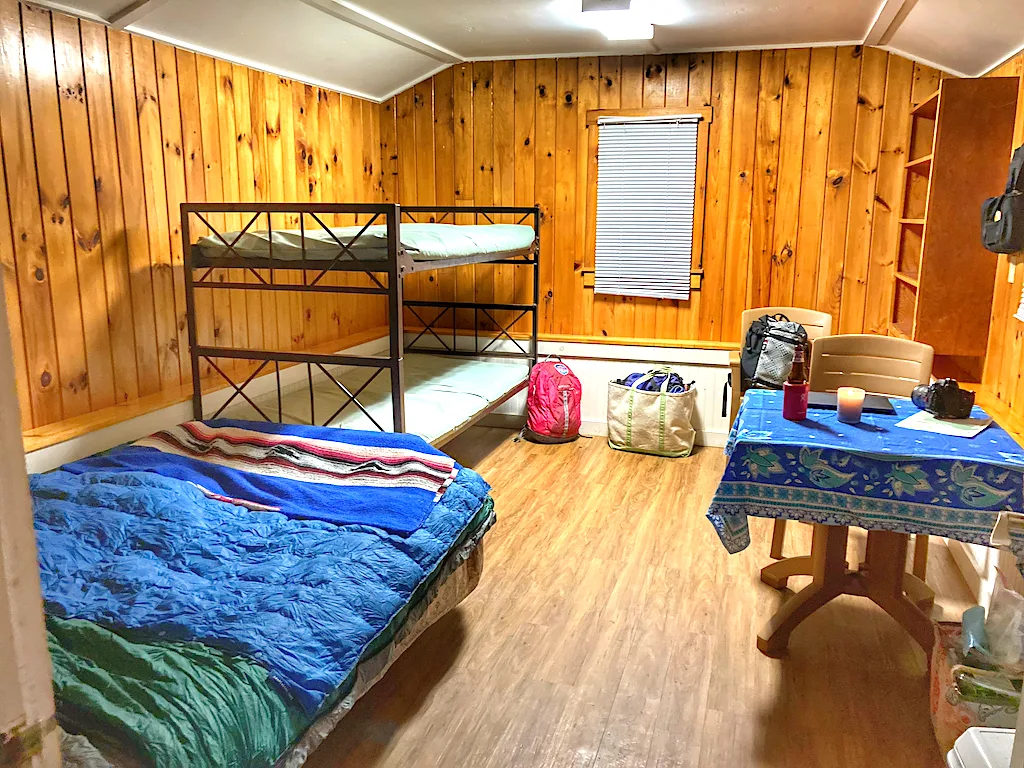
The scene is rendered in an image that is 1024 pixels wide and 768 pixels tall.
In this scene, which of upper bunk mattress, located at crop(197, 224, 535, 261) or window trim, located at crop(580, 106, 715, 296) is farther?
window trim, located at crop(580, 106, 715, 296)

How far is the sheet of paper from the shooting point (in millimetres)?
2170

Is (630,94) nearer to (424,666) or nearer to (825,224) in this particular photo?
(825,224)

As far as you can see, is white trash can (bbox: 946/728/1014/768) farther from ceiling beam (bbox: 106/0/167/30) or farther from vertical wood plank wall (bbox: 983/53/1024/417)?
ceiling beam (bbox: 106/0/167/30)

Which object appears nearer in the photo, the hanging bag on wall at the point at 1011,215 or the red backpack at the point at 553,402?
the hanging bag on wall at the point at 1011,215

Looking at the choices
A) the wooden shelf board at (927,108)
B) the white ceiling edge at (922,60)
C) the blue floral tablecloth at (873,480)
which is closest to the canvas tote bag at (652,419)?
the wooden shelf board at (927,108)

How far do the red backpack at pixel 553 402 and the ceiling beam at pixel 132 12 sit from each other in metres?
2.58

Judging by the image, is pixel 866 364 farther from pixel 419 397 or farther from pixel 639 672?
pixel 419 397

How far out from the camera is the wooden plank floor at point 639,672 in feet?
6.57

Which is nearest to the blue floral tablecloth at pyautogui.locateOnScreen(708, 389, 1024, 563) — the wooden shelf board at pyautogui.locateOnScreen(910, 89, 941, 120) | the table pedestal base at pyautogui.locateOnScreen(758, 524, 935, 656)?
the table pedestal base at pyautogui.locateOnScreen(758, 524, 935, 656)

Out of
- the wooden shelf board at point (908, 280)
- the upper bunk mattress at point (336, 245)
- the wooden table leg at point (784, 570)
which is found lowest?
the wooden table leg at point (784, 570)

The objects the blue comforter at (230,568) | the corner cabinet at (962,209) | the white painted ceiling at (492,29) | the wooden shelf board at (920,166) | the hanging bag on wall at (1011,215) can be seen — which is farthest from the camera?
the wooden shelf board at (920,166)

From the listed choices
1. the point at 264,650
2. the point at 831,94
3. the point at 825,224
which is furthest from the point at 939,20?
the point at 264,650

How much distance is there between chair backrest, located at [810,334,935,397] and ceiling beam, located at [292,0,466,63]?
2.34 meters

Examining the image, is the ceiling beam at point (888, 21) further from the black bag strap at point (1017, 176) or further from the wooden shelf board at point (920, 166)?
the black bag strap at point (1017, 176)
